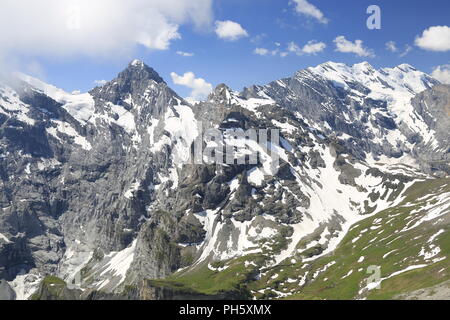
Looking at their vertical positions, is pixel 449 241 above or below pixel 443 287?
above

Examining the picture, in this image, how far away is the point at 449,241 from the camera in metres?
197

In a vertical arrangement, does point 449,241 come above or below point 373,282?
above
